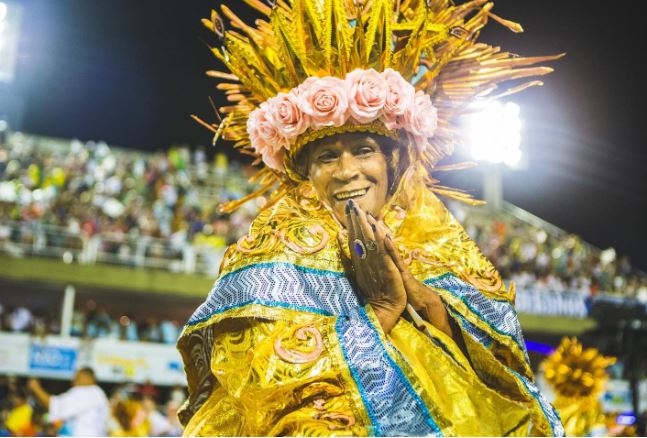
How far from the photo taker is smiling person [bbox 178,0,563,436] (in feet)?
7.48

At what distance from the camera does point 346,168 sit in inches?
107

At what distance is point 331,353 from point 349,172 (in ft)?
2.22

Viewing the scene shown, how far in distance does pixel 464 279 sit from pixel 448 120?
0.71 m

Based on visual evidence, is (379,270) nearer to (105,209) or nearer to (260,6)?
(260,6)

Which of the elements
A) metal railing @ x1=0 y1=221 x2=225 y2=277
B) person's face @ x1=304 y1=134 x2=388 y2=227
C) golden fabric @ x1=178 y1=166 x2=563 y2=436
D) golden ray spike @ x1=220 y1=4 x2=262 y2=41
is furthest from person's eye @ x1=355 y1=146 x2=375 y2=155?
metal railing @ x1=0 y1=221 x2=225 y2=277

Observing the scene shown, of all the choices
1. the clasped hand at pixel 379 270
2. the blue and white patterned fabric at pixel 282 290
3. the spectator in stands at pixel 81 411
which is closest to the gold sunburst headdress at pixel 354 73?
the clasped hand at pixel 379 270

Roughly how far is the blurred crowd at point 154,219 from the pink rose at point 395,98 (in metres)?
8.00

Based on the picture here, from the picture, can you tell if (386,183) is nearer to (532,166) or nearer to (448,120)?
(448,120)

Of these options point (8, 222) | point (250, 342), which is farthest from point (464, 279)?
point (8, 222)

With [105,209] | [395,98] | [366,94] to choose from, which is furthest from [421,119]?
[105,209]

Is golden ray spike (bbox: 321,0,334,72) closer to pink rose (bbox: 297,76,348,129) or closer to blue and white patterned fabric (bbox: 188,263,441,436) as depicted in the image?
pink rose (bbox: 297,76,348,129)

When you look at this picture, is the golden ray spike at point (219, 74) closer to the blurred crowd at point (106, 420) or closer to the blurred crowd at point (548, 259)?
the blurred crowd at point (106, 420)

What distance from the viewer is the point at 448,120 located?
316cm

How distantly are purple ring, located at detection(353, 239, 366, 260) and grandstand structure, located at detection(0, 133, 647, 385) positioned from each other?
1025 centimetres
